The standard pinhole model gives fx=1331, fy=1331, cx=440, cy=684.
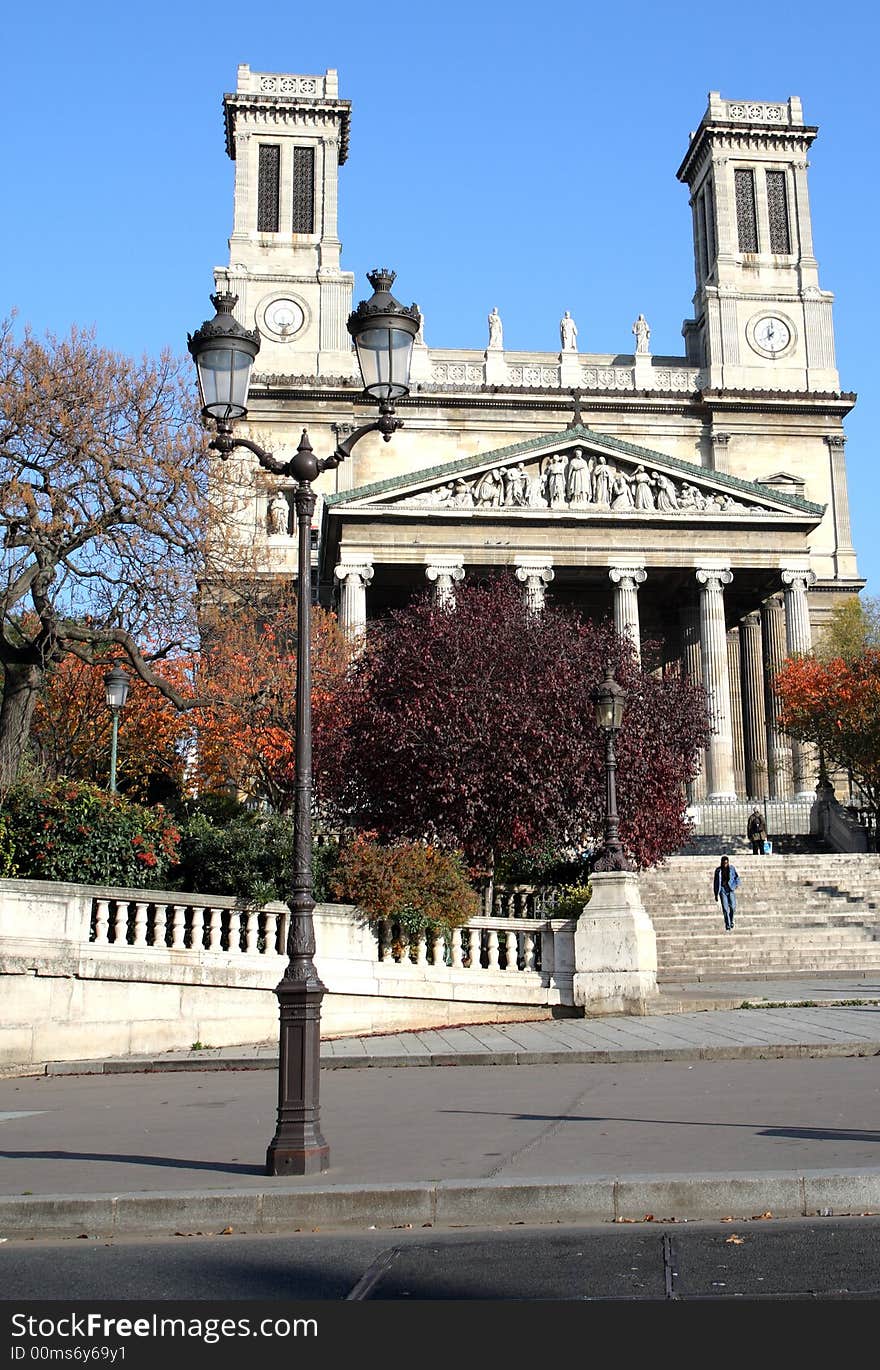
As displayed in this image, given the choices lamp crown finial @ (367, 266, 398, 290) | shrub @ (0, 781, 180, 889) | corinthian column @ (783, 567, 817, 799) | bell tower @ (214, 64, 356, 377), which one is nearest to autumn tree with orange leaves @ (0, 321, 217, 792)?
shrub @ (0, 781, 180, 889)

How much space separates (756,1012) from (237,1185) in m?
11.8

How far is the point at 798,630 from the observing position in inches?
1918

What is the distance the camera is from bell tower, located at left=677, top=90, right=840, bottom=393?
64500 mm

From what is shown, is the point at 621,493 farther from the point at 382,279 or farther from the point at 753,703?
the point at 382,279

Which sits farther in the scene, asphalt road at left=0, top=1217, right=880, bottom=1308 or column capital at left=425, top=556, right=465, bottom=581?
column capital at left=425, top=556, right=465, bottom=581

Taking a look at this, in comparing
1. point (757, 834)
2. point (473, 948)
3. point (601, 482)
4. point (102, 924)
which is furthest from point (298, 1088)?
point (601, 482)

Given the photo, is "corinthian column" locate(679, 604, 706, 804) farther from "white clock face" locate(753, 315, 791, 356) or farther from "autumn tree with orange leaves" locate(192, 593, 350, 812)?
"white clock face" locate(753, 315, 791, 356)

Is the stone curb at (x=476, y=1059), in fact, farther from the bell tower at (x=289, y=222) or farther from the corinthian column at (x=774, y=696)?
the bell tower at (x=289, y=222)

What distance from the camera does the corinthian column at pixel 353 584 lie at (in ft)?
149

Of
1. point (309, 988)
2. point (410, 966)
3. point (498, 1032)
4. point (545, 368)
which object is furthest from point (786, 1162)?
point (545, 368)

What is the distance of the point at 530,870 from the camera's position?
2775 cm

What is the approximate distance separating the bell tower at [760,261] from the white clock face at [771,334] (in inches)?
1.9

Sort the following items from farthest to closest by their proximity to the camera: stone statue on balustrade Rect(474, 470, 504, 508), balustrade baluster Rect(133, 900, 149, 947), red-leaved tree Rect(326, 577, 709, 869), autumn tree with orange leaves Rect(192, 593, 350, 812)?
stone statue on balustrade Rect(474, 470, 504, 508), autumn tree with orange leaves Rect(192, 593, 350, 812), red-leaved tree Rect(326, 577, 709, 869), balustrade baluster Rect(133, 900, 149, 947)

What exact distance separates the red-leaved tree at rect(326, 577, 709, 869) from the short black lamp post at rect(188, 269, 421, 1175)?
12.9 m
